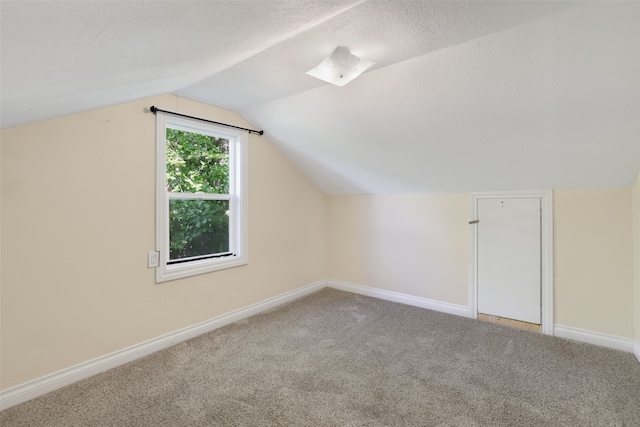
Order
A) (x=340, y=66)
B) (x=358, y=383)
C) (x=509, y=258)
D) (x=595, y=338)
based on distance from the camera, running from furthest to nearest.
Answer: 1. (x=509, y=258)
2. (x=595, y=338)
3. (x=358, y=383)
4. (x=340, y=66)

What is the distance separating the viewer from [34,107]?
55.2 inches

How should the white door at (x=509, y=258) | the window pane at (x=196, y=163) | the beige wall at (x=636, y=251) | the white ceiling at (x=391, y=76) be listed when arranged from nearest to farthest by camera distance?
1. the white ceiling at (x=391, y=76)
2. the beige wall at (x=636, y=251)
3. the window pane at (x=196, y=163)
4. the white door at (x=509, y=258)

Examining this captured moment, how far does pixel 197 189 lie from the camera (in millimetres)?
2865

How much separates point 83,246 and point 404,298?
304 centimetres

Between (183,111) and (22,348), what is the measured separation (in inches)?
75.7

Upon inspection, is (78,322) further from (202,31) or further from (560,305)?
(560,305)

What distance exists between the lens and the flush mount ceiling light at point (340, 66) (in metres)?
1.71

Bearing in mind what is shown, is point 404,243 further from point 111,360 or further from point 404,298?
point 111,360

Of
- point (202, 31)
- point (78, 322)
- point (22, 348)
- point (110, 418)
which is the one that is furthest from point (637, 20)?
point (22, 348)

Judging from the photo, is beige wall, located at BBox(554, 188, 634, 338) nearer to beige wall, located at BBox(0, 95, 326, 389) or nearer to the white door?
the white door

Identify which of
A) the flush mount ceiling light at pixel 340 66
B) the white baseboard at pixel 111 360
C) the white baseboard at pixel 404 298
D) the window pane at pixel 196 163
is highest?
the flush mount ceiling light at pixel 340 66

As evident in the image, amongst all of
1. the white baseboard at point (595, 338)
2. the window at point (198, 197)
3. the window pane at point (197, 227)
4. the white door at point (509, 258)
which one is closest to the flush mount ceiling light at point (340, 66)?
the window at point (198, 197)

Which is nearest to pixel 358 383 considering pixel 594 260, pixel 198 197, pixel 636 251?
pixel 198 197

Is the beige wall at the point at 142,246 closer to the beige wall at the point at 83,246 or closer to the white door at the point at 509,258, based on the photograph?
the beige wall at the point at 83,246
